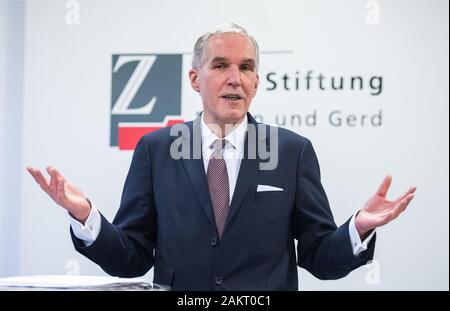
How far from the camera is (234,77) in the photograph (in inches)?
90.1

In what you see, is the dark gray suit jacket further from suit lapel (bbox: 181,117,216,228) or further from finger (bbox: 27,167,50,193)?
finger (bbox: 27,167,50,193)

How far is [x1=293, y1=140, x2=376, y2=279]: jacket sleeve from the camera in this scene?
85.1 inches

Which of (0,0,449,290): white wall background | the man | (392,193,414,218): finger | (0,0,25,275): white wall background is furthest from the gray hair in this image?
(0,0,25,275): white wall background

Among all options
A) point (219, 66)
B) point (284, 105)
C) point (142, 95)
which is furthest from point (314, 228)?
Result: point (142, 95)

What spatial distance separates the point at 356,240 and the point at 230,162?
0.52 m

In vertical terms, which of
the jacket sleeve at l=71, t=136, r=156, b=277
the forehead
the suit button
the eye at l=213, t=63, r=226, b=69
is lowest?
the suit button

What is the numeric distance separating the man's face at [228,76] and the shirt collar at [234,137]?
28 mm

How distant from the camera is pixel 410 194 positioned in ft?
5.94

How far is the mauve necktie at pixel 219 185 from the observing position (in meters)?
2.20

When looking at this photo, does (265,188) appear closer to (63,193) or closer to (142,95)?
(63,193)

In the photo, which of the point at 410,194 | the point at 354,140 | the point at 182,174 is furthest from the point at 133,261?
the point at 354,140

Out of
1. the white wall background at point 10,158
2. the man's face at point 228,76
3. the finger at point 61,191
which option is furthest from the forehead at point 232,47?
the white wall background at point 10,158

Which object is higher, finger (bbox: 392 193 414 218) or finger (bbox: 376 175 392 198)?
finger (bbox: 376 175 392 198)

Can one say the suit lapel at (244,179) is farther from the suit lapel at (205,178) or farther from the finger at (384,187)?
the finger at (384,187)
